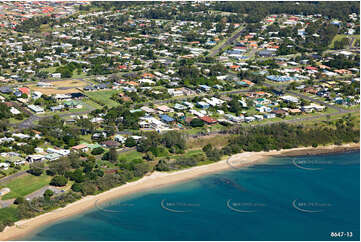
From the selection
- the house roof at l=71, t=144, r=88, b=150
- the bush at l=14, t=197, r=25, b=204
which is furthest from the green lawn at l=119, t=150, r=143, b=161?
the bush at l=14, t=197, r=25, b=204

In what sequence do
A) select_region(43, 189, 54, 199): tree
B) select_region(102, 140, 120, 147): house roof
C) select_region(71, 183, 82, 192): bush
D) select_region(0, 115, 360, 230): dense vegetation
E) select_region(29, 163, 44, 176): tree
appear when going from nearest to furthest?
select_region(0, 115, 360, 230): dense vegetation < select_region(43, 189, 54, 199): tree < select_region(71, 183, 82, 192): bush < select_region(29, 163, 44, 176): tree < select_region(102, 140, 120, 147): house roof

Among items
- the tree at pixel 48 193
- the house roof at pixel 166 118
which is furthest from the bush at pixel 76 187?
the house roof at pixel 166 118

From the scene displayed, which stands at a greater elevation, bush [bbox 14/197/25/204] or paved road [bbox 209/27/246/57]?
paved road [bbox 209/27/246/57]

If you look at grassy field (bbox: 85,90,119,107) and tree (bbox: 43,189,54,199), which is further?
grassy field (bbox: 85,90,119,107)

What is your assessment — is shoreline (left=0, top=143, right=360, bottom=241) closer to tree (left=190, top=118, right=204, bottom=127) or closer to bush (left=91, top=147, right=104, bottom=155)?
bush (left=91, top=147, right=104, bottom=155)

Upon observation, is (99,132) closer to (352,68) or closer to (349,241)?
(349,241)

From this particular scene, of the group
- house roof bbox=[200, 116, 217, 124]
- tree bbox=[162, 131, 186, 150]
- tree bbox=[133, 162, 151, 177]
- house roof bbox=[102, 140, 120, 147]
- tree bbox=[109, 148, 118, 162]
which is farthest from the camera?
house roof bbox=[200, 116, 217, 124]
